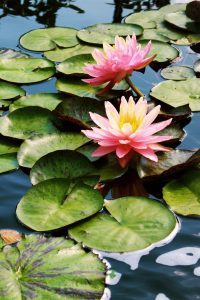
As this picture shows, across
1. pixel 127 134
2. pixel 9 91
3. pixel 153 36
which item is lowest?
pixel 9 91

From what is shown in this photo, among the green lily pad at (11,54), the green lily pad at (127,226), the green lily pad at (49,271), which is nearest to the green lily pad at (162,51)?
the green lily pad at (11,54)

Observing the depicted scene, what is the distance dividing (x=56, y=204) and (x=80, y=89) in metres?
1.07

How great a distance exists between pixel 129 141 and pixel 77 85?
0.93 meters

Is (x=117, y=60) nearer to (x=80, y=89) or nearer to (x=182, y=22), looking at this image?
(x=80, y=89)

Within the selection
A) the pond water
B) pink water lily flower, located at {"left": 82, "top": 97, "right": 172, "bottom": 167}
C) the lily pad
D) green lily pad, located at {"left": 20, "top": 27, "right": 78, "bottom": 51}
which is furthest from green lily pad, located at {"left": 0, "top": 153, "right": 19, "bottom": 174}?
green lily pad, located at {"left": 20, "top": 27, "right": 78, "bottom": 51}

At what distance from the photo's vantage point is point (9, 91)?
305 centimetres

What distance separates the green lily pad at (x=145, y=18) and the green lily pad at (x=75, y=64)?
2.82 ft

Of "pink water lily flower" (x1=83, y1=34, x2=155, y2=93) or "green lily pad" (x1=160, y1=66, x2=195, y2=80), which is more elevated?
"pink water lily flower" (x1=83, y1=34, x2=155, y2=93)

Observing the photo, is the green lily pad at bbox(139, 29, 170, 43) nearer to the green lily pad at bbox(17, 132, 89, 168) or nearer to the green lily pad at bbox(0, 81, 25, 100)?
the green lily pad at bbox(0, 81, 25, 100)

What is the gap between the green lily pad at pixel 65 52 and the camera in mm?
3512

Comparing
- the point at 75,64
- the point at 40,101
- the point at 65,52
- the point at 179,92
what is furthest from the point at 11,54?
the point at 179,92

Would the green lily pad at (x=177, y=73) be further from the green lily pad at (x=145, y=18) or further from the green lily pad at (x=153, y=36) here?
the green lily pad at (x=145, y=18)

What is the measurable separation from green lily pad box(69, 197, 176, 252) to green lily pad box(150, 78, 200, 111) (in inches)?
35.9

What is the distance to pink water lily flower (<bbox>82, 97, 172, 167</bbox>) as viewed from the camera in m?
2.27
